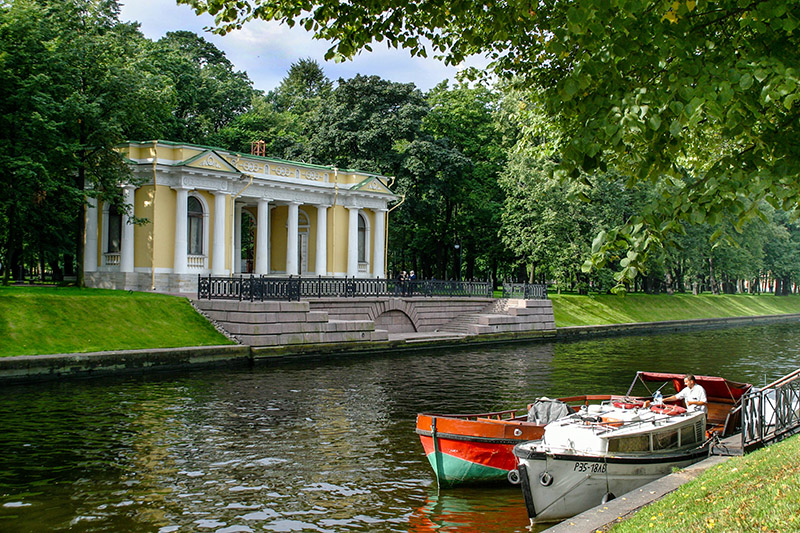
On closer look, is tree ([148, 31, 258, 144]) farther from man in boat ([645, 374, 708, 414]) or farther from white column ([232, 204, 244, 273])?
man in boat ([645, 374, 708, 414])

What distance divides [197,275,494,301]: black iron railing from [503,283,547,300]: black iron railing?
1263 mm

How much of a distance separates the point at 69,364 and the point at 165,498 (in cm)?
1181

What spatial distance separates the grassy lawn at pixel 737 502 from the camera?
684cm

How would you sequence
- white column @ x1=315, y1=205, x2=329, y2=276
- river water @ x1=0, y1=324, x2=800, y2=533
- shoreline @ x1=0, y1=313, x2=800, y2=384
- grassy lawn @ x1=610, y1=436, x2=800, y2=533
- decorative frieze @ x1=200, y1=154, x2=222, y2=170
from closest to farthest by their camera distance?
grassy lawn @ x1=610, y1=436, x2=800, y2=533, river water @ x1=0, y1=324, x2=800, y2=533, shoreline @ x1=0, y1=313, x2=800, y2=384, decorative frieze @ x1=200, y1=154, x2=222, y2=170, white column @ x1=315, y1=205, x2=329, y2=276

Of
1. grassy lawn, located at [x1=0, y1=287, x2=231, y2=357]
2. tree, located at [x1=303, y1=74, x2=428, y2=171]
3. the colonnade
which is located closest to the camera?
grassy lawn, located at [x1=0, y1=287, x2=231, y2=357]

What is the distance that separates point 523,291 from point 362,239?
34.9 ft

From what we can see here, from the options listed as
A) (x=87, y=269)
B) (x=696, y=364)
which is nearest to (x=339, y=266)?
(x=87, y=269)

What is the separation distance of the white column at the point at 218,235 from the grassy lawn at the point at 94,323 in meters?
5.76

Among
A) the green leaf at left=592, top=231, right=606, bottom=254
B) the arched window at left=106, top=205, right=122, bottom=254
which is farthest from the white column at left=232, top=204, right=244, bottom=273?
the green leaf at left=592, top=231, right=606, bottom=254

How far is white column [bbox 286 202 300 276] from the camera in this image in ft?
130

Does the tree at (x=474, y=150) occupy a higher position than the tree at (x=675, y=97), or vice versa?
the tree at (x=474, y=150)

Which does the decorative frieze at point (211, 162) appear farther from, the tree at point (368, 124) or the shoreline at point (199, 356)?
the tree at point (368, 124)

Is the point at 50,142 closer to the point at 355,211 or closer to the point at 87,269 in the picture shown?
the point at 87,269

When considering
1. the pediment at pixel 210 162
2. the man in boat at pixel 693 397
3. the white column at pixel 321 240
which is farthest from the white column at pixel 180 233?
the man in boat at pixel 693 397
